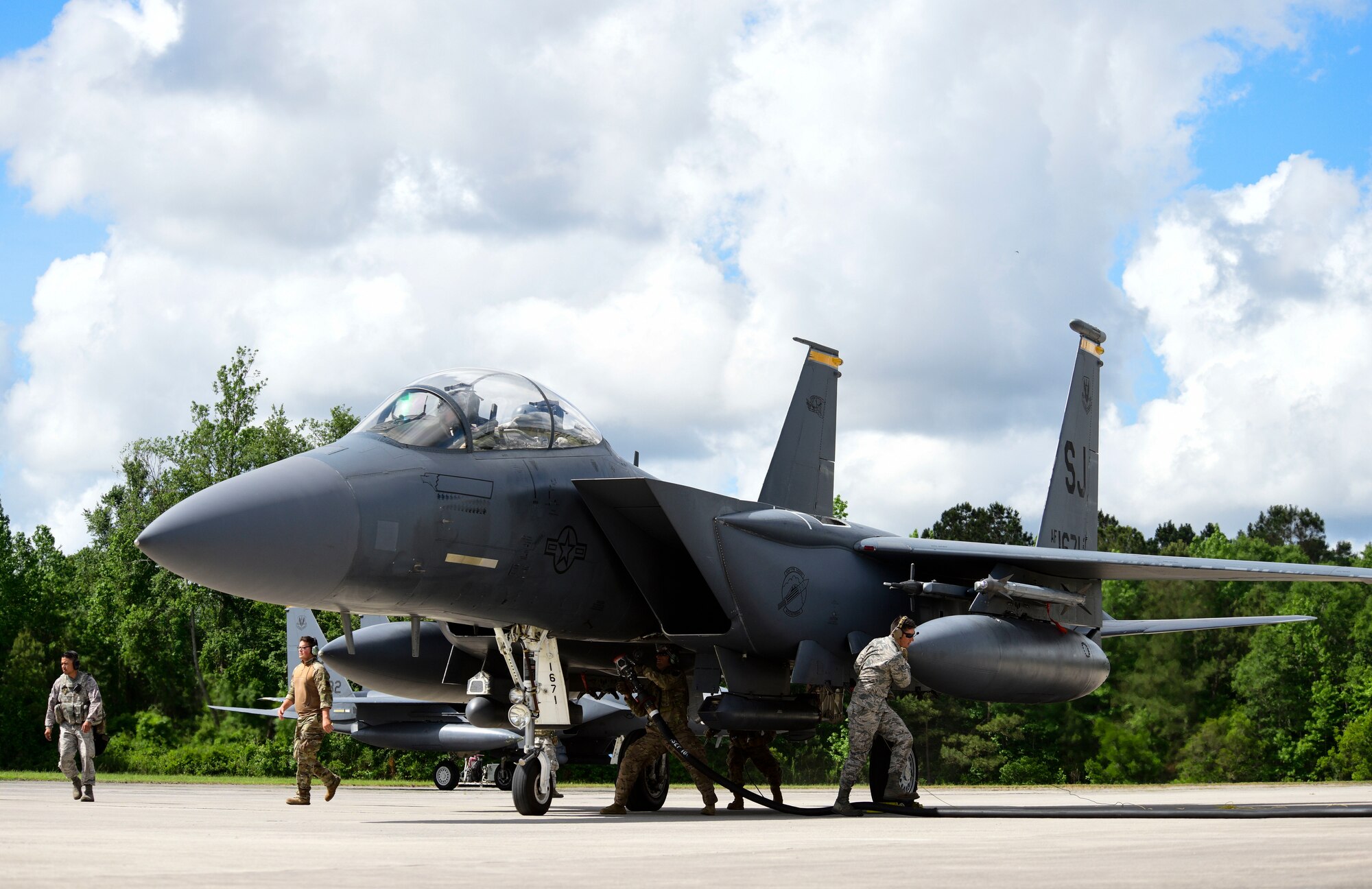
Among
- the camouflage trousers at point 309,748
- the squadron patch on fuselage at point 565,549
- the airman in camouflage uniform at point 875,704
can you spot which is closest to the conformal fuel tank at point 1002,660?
the airman in camouflage uniform at point 875,704

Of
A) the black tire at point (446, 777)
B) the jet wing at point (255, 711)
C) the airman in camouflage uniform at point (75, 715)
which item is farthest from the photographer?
the jet wing at point (255, 711)

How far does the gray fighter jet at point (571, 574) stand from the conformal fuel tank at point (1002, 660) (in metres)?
0.02

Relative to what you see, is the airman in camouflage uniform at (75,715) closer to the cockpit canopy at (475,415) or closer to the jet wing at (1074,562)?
the cockpit canopy at (475,415)

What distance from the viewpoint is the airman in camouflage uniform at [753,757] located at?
10898 millimetres

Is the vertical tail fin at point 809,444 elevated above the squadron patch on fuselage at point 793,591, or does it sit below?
above

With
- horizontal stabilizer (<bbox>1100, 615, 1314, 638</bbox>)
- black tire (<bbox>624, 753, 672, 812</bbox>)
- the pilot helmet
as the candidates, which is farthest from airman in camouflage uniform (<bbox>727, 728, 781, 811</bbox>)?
horizontal stabilizer (<bbox>1100, 615, 1314, 638</bbox>)

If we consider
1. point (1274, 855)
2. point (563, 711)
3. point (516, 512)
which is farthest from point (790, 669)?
point (1274, 855)

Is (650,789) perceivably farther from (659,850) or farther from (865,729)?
(659,850)

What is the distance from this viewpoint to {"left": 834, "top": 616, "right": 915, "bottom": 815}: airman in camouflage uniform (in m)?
9.58

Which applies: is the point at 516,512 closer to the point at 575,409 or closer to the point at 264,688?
the point at 575,409

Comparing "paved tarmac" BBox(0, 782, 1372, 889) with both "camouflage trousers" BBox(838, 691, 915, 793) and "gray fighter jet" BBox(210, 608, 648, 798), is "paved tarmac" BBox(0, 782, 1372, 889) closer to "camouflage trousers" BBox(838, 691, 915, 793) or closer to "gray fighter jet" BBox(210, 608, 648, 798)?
"camouflage trousers" BBox(838, 691, 915, 793)

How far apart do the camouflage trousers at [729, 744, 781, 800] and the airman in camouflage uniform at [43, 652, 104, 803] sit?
17.3ft

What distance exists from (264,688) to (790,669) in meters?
26.8

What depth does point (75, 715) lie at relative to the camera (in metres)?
11.0
